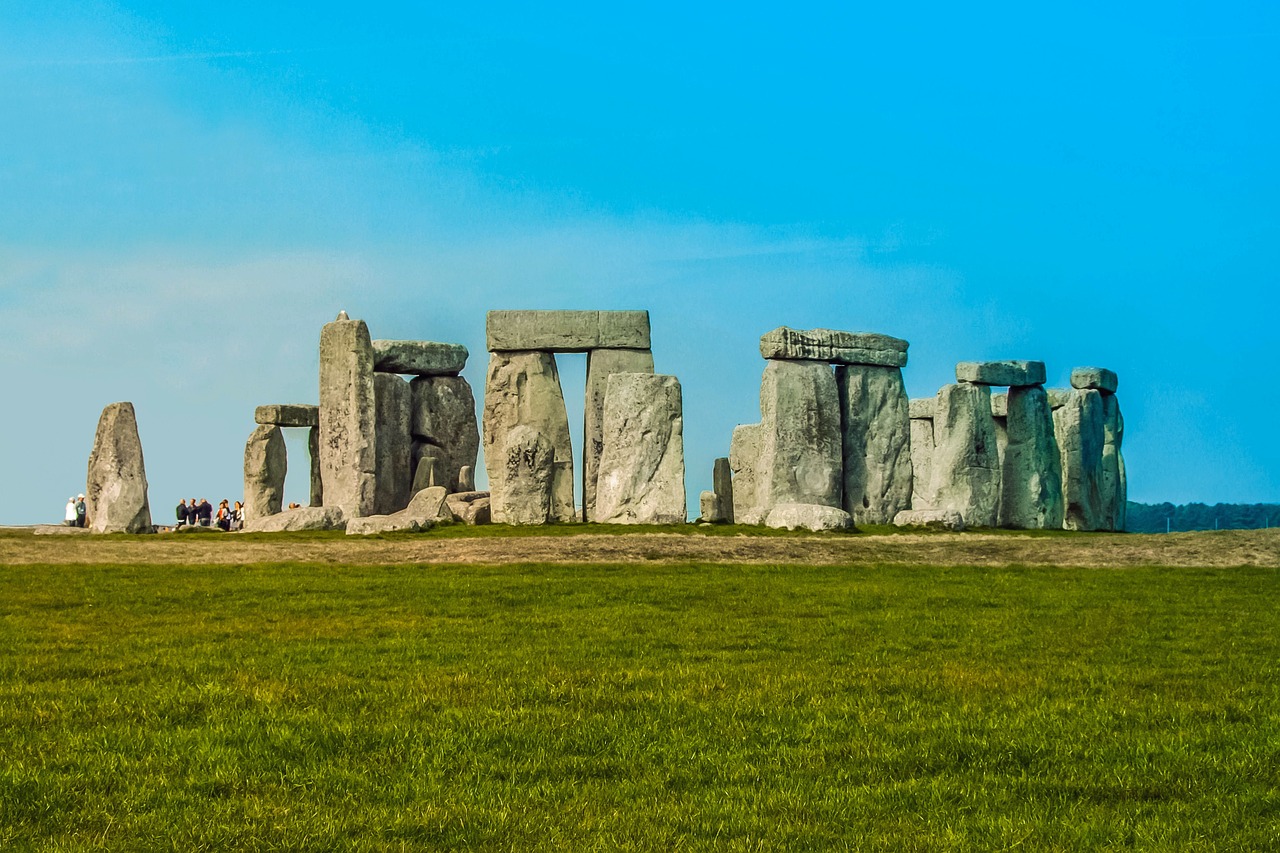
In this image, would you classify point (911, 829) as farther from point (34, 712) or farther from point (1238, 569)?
point (1238, 569)

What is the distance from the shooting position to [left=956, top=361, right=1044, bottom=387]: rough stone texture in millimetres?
32062

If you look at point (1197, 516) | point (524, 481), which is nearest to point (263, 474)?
point (524, 481)

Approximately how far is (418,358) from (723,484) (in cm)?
705

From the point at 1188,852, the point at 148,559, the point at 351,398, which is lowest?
the point at 1188,852

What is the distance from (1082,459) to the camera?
34344 mm

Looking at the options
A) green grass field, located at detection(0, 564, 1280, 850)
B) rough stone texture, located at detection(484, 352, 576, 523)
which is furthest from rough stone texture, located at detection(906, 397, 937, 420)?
green grass field, located at detection(0, 564, 1280, 850)

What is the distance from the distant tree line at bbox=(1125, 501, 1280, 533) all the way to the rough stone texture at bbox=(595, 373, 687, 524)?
3328 centimetres

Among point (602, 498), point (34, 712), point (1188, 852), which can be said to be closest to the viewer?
point (1188, 852)

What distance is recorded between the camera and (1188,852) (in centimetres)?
724

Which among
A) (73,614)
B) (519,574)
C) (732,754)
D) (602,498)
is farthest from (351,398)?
(732,754)

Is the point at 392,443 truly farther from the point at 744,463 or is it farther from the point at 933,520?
the point at 933,520

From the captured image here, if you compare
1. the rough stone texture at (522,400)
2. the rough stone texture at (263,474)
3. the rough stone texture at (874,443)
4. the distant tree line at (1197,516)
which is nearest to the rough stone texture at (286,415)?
the rough stone texture at (263,474)

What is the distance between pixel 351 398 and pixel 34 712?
753 inches

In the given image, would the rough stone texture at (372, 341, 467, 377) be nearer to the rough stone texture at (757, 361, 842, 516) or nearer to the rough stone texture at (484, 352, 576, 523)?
the rough stone texture at (484, 352, 576, 523)
